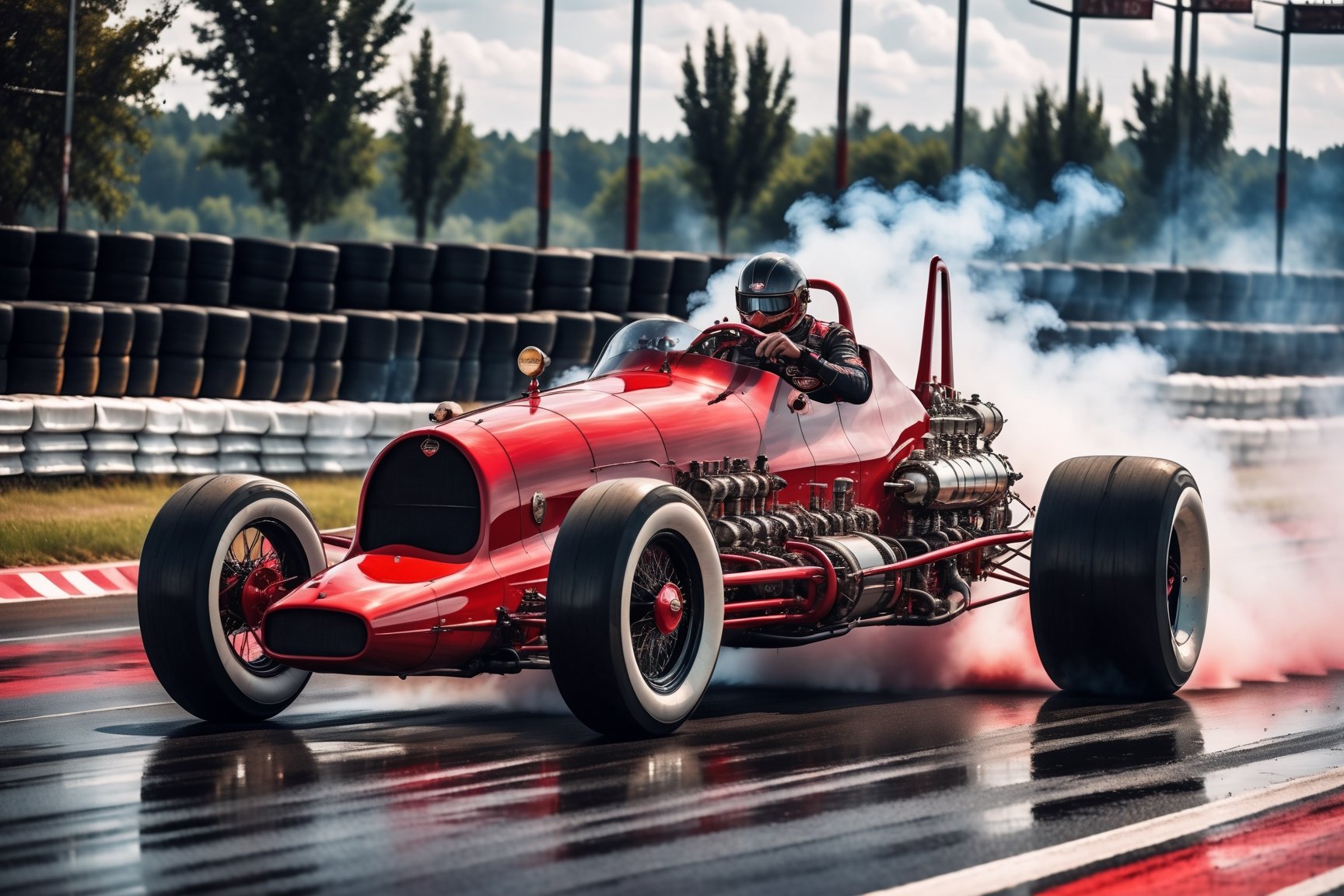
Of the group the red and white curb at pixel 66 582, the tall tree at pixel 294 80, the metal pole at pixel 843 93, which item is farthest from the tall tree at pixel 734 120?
the red and white curb at pixel 66 582

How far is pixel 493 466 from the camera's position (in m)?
9.03

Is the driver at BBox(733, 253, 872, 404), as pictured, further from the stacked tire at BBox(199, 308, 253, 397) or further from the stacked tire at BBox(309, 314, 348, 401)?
the stacked tire at BBox(309, 314, 348, 401)

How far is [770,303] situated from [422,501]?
100 inches

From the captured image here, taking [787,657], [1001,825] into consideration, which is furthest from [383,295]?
[1001,825]

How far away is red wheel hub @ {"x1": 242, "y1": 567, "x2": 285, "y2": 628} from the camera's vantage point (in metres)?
9.45

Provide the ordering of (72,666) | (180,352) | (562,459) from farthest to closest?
1. (180,352)
2. (72,666)
3. (562,459)

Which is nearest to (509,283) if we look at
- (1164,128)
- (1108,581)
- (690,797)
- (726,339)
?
(726,339)

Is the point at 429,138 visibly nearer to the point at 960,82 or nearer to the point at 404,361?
the point at 960,82

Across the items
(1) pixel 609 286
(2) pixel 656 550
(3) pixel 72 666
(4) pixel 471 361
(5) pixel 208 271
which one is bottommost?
(3) pixel 72 666

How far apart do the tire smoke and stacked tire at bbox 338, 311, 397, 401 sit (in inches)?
267

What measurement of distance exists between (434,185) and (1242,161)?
104 meters

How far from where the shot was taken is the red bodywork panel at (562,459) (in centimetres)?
859

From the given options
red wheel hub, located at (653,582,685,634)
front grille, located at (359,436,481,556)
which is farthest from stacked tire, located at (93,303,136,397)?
red wheel hub, located at (653,582,685,634)

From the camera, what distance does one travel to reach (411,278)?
2250cm
